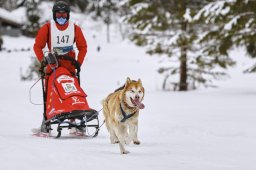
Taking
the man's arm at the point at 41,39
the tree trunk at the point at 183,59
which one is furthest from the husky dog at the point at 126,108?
the tree trunk at the point at 183,59

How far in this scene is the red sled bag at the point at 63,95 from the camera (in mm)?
7727

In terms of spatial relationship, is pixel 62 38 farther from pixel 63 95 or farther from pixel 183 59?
pixel 183 59

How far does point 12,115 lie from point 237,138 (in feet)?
19.5

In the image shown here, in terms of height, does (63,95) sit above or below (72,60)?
below

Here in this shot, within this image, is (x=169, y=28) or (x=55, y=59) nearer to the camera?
(x=55, y=59)

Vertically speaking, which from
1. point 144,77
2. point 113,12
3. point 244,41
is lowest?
point 144,77

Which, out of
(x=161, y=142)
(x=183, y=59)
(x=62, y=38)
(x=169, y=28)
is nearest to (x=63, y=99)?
(x=62, y=38)

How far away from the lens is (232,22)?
54.4 ft

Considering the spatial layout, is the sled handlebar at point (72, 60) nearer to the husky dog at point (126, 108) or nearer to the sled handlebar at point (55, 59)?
the sled handlebar at point (55, 59)

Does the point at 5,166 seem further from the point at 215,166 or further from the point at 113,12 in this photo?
the point at 113,12

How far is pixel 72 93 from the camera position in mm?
7824

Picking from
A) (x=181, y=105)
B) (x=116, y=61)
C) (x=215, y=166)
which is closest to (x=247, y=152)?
(x=215, y=166)

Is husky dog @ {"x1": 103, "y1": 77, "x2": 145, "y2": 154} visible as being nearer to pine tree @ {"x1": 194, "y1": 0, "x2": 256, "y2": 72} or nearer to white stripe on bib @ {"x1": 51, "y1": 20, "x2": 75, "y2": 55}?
white stripe on bib @ {"x1": 51, "y1": 20, "x2": 75, "y2": 55}

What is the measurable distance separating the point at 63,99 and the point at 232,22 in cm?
1013
